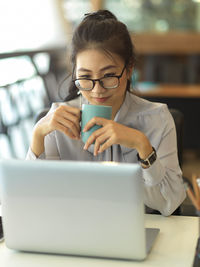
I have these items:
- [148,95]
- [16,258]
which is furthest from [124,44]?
[148,95]

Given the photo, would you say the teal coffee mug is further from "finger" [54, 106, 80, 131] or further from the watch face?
the watch face

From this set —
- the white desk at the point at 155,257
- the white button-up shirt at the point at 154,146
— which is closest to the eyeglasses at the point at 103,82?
the white button-up shirt at the point at 154,146

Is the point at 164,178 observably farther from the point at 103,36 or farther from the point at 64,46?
the point at 64,46

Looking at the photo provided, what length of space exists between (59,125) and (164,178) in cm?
35

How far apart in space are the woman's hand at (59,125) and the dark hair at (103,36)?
10.2 inches

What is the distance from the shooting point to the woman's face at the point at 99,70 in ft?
4.83

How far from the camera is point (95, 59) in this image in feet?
4.86

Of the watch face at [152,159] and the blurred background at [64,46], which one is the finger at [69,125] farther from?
the blurred background at [64,46]

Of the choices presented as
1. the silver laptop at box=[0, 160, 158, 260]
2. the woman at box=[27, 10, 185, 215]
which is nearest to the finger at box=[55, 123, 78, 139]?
the woman at box=[27, 10, 185, 215]

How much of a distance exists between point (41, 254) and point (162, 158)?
0.53 metres

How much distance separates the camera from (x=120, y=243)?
1024mm

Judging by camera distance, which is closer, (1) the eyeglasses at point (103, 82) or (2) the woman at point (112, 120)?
(2) the woman at point (112, 120)

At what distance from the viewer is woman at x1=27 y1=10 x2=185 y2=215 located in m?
1.32

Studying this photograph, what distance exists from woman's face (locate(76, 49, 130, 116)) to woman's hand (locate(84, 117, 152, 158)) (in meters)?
0.22
